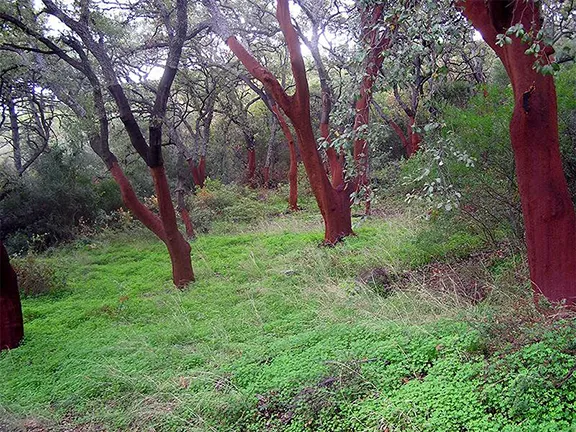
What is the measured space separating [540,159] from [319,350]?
2363mm

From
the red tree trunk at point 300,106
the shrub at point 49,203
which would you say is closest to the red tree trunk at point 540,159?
the red tree trunk at point 300,106

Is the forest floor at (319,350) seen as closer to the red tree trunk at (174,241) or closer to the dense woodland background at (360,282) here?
the dense woodland background at (360,282)

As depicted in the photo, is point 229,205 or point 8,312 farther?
point 229,205

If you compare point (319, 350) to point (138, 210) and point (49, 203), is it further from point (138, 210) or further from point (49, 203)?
point (49, 203)

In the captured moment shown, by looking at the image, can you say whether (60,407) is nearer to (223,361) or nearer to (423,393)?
(223,361)

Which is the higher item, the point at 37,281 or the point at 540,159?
the point at 540,159

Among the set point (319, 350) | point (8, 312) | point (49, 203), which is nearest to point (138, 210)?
point (8, 312)

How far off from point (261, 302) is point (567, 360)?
388 centimetres

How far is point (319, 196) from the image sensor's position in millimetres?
8461

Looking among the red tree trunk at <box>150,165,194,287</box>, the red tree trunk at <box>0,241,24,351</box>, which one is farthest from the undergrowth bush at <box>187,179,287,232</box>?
the red tree trunk at <box>0,241,24,351</box>

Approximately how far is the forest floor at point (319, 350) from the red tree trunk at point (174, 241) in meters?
0.30

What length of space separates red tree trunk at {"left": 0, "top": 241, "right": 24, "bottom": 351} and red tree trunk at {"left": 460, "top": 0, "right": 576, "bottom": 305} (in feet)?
21.0

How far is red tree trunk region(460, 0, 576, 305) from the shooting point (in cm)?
347

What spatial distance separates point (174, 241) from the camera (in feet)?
26.3
